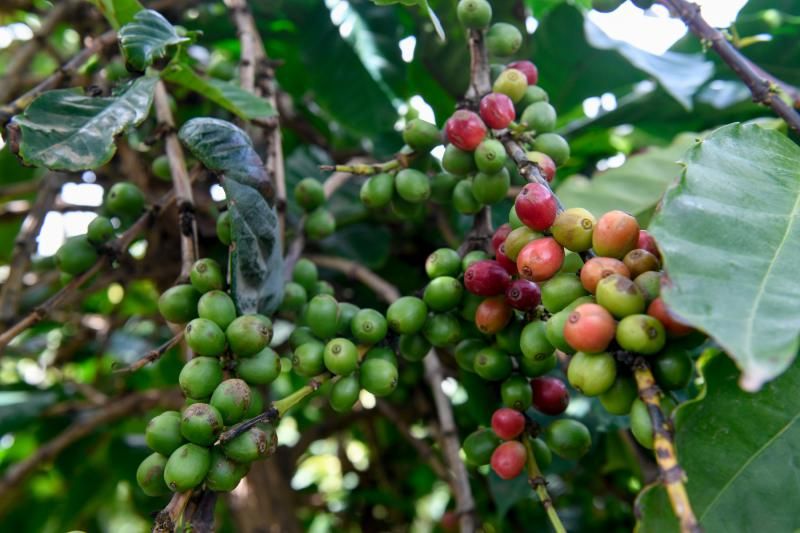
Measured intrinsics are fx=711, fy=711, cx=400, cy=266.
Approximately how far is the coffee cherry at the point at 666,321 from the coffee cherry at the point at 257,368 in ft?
1.49

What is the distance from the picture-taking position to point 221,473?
2.50 feet

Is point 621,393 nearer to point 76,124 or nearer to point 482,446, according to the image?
point 482,446

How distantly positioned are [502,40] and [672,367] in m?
0.65

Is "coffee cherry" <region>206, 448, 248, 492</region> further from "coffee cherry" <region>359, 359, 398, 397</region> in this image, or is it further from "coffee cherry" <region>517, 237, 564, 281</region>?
"coffee cherry" <region>517, 237, 564, 281</region>

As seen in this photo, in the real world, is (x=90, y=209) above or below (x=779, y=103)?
below

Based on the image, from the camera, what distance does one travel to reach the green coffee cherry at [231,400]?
2.56 ft

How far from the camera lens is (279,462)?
1998 mm

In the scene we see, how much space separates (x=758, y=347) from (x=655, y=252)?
183mm

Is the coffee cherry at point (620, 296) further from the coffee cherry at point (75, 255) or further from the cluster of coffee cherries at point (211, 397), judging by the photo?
the coffee cherry at point (75, 255)

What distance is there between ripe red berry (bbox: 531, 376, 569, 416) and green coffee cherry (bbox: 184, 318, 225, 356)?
410 millimetres

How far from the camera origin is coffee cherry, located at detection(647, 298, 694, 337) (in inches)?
24.7

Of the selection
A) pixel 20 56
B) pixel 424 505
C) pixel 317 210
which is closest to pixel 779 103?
pixel 317 210

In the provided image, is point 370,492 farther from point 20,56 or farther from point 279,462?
point 20,56

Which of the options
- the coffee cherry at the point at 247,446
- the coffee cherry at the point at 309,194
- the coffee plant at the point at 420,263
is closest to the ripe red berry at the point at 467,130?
the coffee plant at the point at 420,263
